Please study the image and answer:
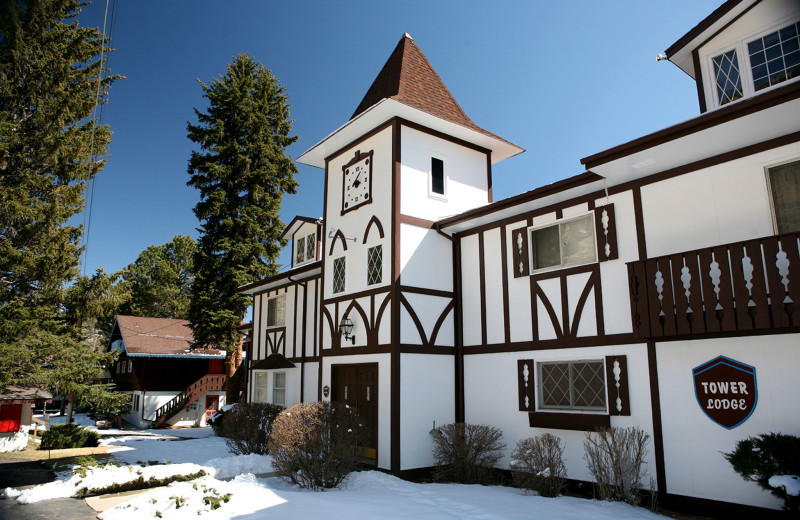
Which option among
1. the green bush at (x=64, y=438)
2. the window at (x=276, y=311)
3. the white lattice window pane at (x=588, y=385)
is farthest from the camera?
the window at (x=276, y=311)

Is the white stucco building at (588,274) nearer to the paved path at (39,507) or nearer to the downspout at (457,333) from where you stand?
the downspout at (457,333)

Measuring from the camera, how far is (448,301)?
1288cm

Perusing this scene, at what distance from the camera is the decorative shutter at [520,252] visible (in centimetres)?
1138

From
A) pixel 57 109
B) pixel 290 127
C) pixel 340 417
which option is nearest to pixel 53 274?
pixel 57 109

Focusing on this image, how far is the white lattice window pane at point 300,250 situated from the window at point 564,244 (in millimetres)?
10480

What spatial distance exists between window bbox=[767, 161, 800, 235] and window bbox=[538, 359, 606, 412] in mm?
3741

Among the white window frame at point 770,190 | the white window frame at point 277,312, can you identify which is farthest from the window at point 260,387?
the white window frame at point 770,190

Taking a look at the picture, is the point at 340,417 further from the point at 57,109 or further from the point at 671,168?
the point at 57,109

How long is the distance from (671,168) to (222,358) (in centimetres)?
2996

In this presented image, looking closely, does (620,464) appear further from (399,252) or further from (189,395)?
(189,395)

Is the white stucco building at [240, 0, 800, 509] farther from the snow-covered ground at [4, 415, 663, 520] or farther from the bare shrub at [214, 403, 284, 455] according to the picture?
the bare shrub at [214, 403, 284, 455]

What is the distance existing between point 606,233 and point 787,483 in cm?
494

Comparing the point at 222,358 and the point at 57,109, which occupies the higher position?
the point at 57,109

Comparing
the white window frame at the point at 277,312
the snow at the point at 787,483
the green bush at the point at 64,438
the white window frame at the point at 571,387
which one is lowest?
the green bush at the point at 64,438
